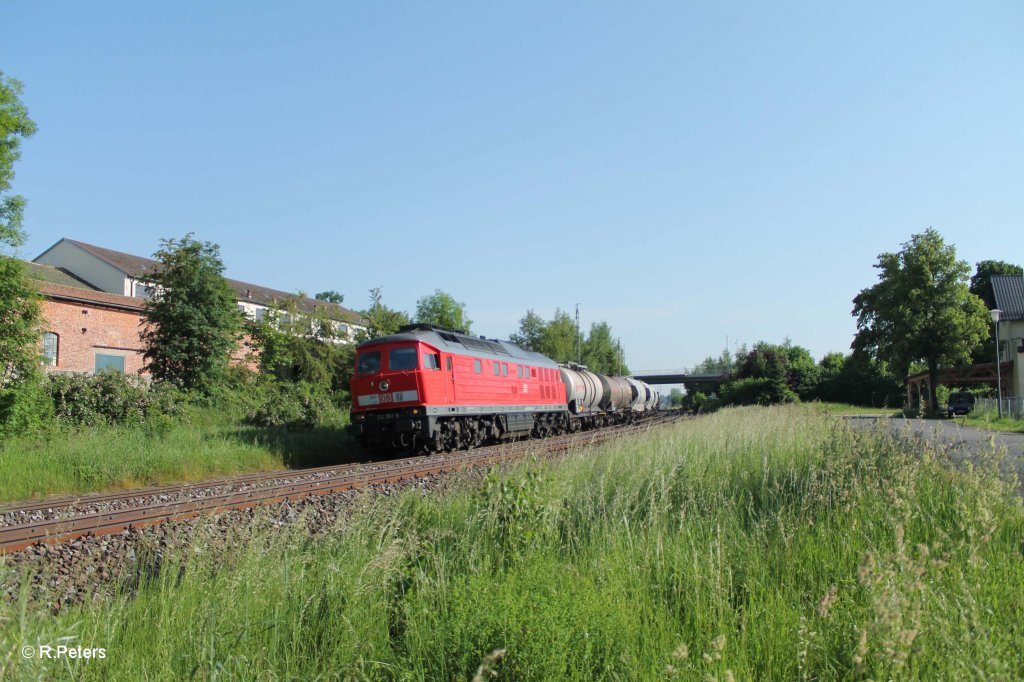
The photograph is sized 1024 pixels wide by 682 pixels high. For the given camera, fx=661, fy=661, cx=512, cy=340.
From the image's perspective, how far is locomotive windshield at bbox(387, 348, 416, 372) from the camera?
17.7 metres

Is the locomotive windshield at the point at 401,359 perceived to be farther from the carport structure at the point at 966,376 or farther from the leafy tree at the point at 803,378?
the leafy tree at the point at 803,378

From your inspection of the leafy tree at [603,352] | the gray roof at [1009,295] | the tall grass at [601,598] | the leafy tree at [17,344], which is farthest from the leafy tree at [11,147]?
the leafy tree at [603,352]

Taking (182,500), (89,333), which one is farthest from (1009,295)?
(89,333)

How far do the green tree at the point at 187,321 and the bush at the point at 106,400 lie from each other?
2329 millimetres

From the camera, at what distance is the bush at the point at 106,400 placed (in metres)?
17.8

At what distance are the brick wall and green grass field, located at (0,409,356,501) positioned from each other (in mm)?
14265

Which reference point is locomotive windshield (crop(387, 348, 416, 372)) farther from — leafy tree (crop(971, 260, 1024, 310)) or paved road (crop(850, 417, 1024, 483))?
leafy tree (crop(971, 260, 1024, 310))

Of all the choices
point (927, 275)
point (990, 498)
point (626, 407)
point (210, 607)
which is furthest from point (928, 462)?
point (927, 275)

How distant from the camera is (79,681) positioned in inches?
131

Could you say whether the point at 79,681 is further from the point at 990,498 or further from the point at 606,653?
the point at 990,498

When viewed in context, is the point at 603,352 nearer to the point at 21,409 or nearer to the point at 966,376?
the point at 966,376

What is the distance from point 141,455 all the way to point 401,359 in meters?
6.55

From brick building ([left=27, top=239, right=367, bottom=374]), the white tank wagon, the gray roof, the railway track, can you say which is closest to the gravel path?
the railway track

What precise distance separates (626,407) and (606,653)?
39.8m
